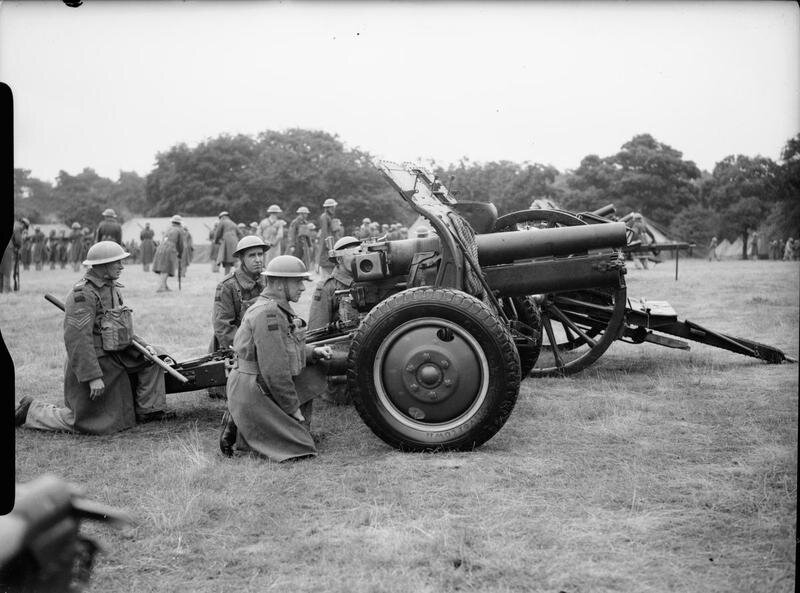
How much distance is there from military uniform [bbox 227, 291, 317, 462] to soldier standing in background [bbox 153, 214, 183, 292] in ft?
40.5

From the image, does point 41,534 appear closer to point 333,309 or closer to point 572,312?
point 333,309

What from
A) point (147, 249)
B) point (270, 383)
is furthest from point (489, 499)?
point (147, 249)

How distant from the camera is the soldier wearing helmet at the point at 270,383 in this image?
4781mm

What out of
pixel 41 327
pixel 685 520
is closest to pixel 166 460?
pixel 685 520

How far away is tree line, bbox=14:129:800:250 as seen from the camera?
27.1m

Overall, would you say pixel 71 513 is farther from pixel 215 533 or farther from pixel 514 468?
pixel 514 468

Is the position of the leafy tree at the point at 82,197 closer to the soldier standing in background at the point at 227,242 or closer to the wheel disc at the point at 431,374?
the soldier standing in background at the point at 227,242

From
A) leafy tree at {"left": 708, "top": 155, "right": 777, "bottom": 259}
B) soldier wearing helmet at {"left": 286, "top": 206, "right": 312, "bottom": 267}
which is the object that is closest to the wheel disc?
soldier wearing helmet at {"left": 286, "top": 206, "right": 312, "bottom": 267}

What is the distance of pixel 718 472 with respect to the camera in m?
4.27

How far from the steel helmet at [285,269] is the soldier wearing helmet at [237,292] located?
1.59 m

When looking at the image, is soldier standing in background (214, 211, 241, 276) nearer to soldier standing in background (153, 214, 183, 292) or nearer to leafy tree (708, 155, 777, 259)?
soldier standing in background (153, 214, 183, 292)

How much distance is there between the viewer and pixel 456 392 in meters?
4.64

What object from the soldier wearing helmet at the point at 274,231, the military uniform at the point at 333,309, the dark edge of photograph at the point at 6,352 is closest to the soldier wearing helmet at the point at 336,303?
the military uniform at the point at 333,309

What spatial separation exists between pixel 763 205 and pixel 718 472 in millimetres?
23068
